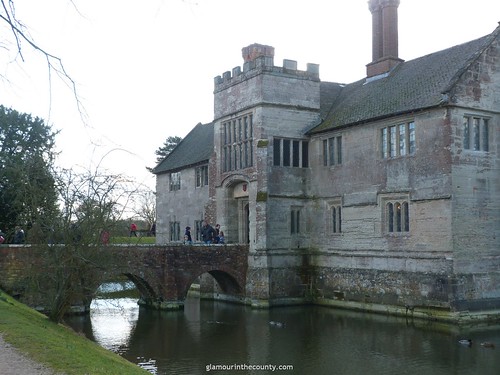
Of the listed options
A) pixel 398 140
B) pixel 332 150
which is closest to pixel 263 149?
pixel 332 150

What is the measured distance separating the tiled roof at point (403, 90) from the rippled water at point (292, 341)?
935 cm

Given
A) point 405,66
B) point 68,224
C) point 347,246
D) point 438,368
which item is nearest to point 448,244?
point 347,246

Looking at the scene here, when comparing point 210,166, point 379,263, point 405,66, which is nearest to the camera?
point 379,263

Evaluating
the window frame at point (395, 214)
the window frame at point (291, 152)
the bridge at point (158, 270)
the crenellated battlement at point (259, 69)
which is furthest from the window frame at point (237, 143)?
the window frame at point (395, 214)

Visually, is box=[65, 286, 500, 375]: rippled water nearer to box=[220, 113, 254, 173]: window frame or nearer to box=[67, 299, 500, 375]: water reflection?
box=[67, 299, 500, 375]: water reflection

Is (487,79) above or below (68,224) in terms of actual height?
above

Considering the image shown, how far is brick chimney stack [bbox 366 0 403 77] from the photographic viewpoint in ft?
111

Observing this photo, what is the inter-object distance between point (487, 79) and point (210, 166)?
16313 mm

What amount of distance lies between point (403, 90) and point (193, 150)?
56.9 ft

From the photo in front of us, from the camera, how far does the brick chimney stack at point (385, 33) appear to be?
33.9 meters

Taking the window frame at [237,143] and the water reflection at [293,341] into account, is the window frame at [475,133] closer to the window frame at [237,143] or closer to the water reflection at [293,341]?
the water reflection at [293,341]

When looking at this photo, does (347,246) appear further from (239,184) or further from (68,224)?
(68,224)

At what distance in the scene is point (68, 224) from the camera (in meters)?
18.0

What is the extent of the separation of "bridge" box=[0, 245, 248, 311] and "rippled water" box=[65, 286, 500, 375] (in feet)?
3.85
